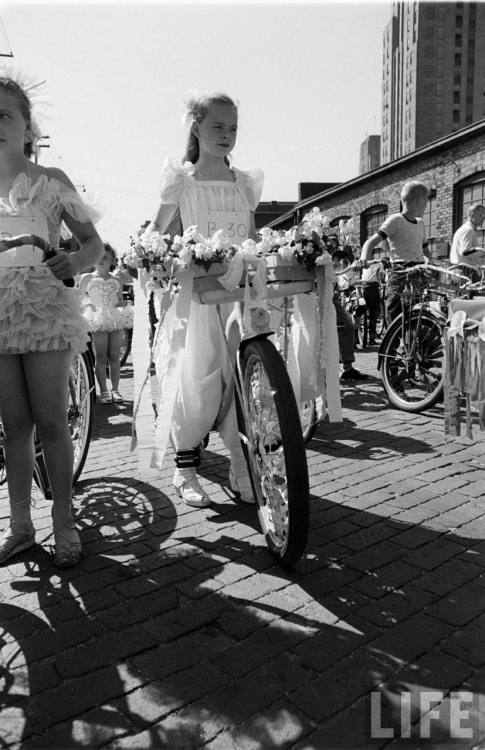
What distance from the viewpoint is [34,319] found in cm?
260

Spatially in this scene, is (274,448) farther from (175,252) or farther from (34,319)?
(34,319)

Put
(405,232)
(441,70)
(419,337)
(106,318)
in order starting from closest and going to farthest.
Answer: (419,337) → (405,232) → (106,318) → (441,70)

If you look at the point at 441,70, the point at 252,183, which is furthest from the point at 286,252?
the point at 441,70

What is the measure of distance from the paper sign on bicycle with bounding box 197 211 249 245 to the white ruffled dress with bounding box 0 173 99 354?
0.85m

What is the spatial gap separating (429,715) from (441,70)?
391 feet

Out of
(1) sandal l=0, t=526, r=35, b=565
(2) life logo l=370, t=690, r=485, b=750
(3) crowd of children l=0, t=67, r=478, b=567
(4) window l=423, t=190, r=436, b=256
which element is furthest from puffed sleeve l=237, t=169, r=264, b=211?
(4) window l=423, t=190, r=436, b=256

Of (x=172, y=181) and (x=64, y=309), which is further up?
(x=172, y=181)

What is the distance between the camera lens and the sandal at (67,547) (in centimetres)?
272

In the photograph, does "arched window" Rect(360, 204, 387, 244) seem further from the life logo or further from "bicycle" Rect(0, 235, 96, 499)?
the life logo

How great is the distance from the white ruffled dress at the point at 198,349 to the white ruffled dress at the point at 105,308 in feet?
12.0

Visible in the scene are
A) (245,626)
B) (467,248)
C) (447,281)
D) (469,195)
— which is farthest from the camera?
(469,195)

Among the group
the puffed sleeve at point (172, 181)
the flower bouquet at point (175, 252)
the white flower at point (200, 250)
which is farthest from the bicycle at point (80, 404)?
the white flower at point (200, 250)

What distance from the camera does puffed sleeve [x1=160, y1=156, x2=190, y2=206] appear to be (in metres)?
3.36

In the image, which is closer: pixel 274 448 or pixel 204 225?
pixel 274 448
